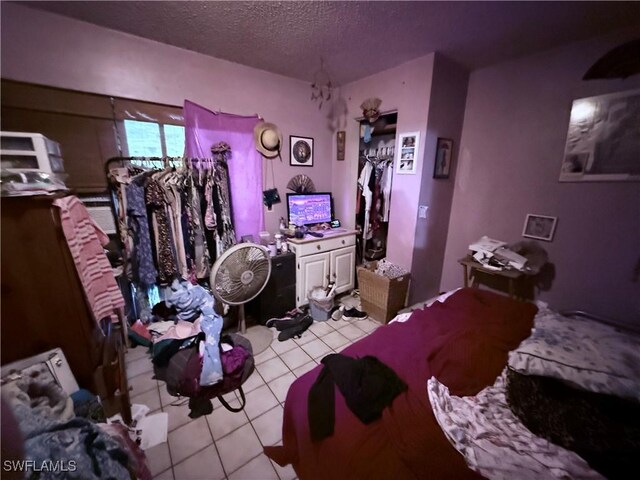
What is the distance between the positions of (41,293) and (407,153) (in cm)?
260

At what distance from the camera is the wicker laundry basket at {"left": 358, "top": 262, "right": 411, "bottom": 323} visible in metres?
2.30

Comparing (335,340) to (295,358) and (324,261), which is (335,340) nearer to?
(295,358)

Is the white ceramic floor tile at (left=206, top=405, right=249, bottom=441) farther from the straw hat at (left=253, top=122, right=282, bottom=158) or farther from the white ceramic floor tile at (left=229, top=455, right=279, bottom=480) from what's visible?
the straw hat at (left=253, top=122, right=282, bottom=158)

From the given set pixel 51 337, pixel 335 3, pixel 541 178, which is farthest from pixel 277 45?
pixel 541 178

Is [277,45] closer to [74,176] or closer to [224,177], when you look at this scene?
[224,177]

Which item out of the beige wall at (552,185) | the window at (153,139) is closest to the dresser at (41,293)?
the window at (153,139)

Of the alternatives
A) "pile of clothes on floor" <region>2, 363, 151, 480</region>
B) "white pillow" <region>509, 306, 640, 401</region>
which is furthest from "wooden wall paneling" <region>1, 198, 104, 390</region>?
"white pillow" <region>509, 306, 640, 401</region>

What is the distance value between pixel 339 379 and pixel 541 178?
2350mm

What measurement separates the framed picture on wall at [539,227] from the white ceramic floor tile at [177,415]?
9.69 ft

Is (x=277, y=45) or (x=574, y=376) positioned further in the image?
(x=277, y=45)

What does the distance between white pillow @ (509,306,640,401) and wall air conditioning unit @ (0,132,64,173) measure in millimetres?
2419

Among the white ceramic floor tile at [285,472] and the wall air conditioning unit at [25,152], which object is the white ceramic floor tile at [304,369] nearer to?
the white ceramic floor tile at [285,472]

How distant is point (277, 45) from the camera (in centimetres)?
189

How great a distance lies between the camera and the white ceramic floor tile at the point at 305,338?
2138 millimetres
